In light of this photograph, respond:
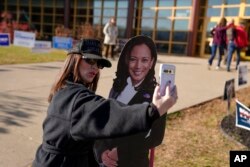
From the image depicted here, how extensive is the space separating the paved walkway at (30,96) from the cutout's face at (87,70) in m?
2.03

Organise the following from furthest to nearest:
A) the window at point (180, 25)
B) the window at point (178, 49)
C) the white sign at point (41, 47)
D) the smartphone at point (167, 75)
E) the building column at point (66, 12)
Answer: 1. the building column at point (66, 12)
2. the window at point (178, 49)
3. the window at point (180, 25)
4. the white sign at point (41, 47)
5. the smartphone at point (167, 75)

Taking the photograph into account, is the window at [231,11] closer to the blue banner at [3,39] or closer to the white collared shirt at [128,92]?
the blue banner at [3,39]

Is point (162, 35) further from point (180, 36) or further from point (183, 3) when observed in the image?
point (183, 3)

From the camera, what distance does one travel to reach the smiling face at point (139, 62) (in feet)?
9.27

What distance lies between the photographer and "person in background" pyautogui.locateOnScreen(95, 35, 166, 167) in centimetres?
281

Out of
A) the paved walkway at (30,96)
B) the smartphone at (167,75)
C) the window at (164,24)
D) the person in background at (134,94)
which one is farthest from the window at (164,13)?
the smartphone at (167,75)

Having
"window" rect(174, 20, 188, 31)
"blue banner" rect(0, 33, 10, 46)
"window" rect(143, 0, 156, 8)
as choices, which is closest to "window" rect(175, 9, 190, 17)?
"window" rect(174, 20, 188, 31)

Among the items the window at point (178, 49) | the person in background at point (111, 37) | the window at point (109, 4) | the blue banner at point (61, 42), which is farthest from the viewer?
the window at point (109, 4)

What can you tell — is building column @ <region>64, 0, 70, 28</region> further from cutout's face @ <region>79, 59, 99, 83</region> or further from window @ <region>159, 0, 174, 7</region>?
cutout's face @ <region>79, 59, 99, 83</region>

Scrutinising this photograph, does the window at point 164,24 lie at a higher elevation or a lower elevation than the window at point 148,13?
lower

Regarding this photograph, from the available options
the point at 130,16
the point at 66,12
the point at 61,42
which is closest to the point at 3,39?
the point at 61,42

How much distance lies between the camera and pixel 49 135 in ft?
6.80

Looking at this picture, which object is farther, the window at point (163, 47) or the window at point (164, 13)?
the window at point (163, 47)

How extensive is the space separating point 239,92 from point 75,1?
1742 centimetres
